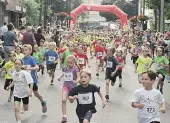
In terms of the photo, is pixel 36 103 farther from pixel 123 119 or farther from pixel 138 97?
pixel 138 97

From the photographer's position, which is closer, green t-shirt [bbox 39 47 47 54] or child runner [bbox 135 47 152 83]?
child runner [bbox 135 47 152 83]

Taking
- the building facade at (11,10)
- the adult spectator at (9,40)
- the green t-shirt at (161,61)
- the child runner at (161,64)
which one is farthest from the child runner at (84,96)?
the building facade at (11,10)

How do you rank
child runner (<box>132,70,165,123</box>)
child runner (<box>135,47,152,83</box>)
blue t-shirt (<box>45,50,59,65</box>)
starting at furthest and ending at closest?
blue t-shirt (<box>45,50,59,65</box>) < child runner (<box>135,47,152,83</box>) < child runner (<box>132,70,165,123</box>)

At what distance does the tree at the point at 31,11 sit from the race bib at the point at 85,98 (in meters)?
50.4

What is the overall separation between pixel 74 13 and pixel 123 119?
49.2m

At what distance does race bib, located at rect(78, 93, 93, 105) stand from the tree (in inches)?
1986

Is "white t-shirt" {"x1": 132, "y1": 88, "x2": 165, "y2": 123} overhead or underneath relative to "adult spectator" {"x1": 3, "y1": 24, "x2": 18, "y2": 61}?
underneath

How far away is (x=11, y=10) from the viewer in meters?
47.4

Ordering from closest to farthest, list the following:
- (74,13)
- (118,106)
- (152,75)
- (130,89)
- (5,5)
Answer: (152,75)
(118,106)
(130,89)
(5,5)
(74,13)

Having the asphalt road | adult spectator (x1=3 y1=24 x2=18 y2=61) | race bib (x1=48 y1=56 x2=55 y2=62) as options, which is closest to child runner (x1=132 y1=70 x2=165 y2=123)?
the asphalt road

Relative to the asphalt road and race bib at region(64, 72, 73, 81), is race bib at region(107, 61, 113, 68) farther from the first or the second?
race bib at region(64, 72, 73, 81)

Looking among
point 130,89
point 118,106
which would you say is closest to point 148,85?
point 118,106

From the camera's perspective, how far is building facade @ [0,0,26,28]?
43.6m

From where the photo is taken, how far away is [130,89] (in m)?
15.9
